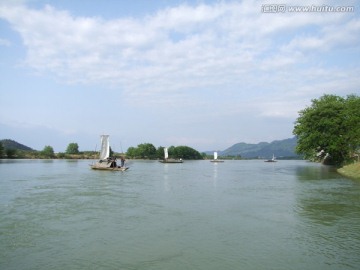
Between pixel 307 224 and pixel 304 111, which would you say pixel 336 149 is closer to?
pixel 304 111

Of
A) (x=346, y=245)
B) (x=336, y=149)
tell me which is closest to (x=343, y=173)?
(x=336, y=149)

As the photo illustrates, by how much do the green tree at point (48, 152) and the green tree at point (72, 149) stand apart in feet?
45.7

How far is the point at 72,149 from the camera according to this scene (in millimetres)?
181750

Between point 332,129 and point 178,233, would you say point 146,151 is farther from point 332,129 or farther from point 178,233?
point 178,233

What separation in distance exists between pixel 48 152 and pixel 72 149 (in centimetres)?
1929

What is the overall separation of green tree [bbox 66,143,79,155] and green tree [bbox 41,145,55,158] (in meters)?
13.9

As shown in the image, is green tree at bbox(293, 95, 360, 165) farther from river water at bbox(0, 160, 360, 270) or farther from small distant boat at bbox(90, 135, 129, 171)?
river water at bbox(0, 160, 360, 270)

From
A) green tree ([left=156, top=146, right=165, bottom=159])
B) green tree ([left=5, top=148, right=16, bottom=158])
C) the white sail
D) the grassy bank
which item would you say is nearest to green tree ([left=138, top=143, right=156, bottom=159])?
green tree ([left=156, top=146, right=165, bottom=159])

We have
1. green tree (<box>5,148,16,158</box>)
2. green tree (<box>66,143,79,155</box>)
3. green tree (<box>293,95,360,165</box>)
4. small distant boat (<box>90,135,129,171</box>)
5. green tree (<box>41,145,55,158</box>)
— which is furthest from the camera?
green tree (<box>66,143,79,155</box>)

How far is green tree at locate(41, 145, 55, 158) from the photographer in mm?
160738

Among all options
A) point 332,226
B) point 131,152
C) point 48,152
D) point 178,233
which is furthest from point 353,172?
point 131,152

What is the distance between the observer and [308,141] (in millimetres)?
61250

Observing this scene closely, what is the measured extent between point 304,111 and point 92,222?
60.0m

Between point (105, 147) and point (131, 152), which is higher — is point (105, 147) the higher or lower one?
the lower one
